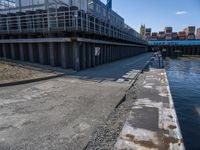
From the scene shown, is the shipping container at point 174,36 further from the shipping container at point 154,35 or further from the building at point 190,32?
the shipping container at point 154,35

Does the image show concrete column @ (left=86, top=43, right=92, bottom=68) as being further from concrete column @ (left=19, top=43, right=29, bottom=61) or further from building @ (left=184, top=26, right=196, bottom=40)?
building @ (left=184, top=26, right=196, bottom=40)

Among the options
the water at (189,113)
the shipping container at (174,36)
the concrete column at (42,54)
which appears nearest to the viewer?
the water at (189,113)

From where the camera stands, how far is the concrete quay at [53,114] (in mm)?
3713

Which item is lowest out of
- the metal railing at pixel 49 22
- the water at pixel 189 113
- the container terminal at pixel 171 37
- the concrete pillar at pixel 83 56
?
the water at pixel 189 113

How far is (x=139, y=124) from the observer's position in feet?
14.5

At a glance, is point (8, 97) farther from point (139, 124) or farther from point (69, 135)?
point (139, 124)

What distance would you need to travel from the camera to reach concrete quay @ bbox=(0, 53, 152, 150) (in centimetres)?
371

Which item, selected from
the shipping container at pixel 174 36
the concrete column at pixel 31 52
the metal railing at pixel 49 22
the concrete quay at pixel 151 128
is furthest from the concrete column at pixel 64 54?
the shipping container at pixel 174 36

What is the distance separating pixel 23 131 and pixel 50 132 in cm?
63

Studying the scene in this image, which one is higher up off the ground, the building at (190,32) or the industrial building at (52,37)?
the building at (190,32)

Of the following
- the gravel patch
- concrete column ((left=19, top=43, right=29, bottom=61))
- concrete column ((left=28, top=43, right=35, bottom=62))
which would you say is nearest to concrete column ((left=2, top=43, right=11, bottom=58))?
concrete column ((left=19, top=43, right=29, bottom=61))

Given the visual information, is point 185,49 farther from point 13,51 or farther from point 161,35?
point 13,51

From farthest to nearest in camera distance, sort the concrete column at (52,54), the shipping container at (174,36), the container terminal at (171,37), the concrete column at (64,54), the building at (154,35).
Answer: the building at (154,35), the shipping container at (174,36), the container terminal at (171,37), the concrete column at (52,54), the concrete column at (64,54)

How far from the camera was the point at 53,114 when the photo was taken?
5168mm
